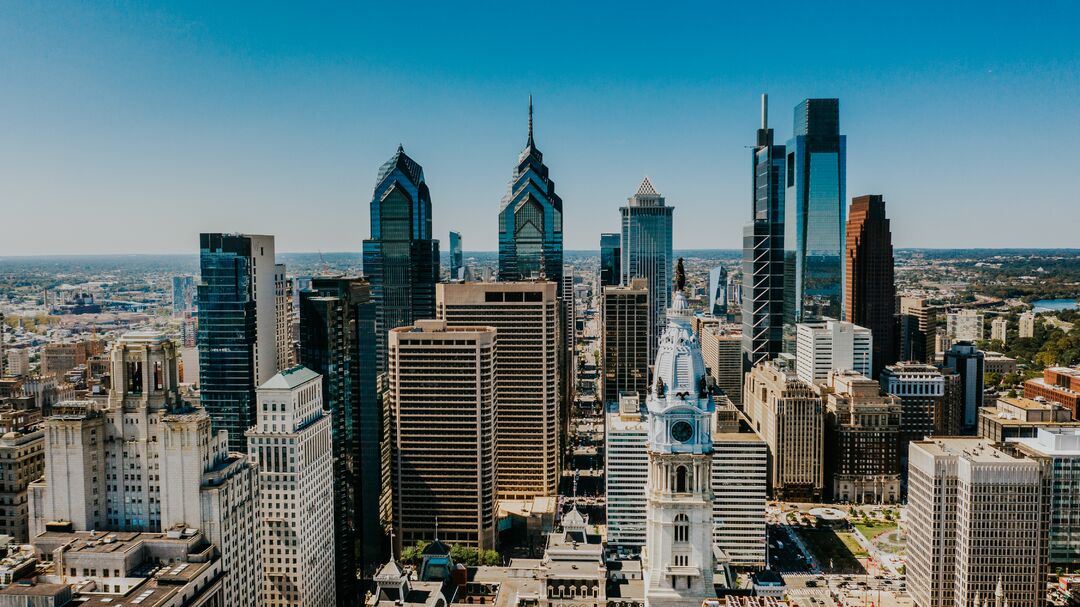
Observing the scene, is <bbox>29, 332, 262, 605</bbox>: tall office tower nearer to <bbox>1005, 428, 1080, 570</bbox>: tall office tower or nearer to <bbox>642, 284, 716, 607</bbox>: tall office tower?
<bbox>642, 284, 716, 607</bbox>: tall office tower

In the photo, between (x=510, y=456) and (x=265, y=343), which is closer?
(x=265, y=343)

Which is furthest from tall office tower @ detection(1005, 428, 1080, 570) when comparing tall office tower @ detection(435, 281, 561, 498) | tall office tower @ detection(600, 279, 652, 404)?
tall office tower @ detection(600, 279, 652, 404)

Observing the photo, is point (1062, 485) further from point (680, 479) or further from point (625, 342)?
point (625, 342)

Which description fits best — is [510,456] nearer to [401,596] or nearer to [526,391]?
[526,391]

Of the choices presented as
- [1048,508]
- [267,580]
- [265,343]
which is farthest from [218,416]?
[1048,508]

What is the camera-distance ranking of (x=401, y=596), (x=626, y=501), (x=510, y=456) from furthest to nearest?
(x=510, y=456), (x=626, y=501), (x=401, y=596)

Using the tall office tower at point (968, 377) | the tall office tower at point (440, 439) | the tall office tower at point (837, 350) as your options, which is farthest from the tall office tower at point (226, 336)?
the tall office tower at point (968, 377)
